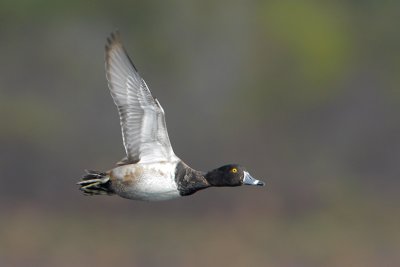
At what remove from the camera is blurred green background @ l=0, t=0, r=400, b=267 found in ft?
53.7

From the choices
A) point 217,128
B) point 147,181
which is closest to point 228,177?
point 147,181

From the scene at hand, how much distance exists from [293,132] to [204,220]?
5.08 m

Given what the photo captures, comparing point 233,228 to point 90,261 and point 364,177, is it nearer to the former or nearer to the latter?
point 90,261

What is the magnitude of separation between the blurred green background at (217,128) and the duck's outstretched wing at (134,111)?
19.6ft

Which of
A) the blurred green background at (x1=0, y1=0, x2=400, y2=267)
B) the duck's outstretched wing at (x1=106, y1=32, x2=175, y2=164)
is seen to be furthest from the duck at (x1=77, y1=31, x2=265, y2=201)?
the blurred green background at (x1=0, y1=0, x2=400, y2=267)

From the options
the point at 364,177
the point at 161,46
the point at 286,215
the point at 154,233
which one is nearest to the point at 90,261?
the point at 154,233

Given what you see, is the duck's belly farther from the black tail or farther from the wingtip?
the wingtip

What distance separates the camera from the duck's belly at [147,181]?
8969 mm

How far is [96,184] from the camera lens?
908 cm

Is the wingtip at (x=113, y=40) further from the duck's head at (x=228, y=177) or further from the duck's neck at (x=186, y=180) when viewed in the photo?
the duck's head at (x=228, y=177)

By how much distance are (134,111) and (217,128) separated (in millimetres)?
12224

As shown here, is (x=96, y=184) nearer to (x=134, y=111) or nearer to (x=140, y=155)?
(x=140, y=155)

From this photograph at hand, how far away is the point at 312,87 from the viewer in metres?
23.4

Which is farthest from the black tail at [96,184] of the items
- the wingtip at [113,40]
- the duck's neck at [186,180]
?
the wingtip at [113,40]
